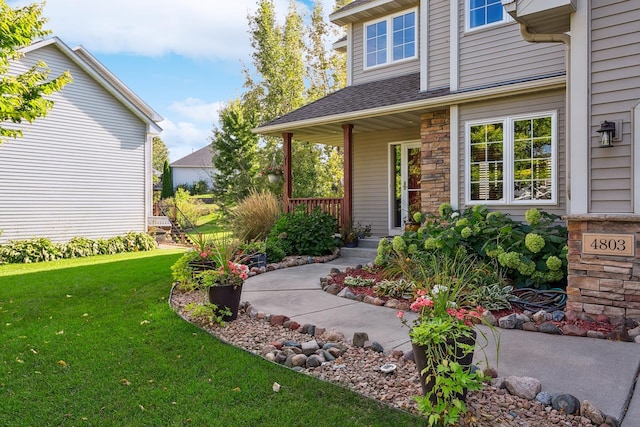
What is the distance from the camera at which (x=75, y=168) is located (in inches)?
461

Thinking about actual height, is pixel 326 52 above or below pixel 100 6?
above

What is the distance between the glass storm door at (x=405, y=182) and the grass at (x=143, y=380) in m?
6.21

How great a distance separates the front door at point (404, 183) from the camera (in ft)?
31.4

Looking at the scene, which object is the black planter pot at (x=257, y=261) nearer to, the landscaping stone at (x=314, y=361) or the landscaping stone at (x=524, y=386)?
the landscaping stone at (x=314, y=361)

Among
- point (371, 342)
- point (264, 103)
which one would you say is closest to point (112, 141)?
point (264, 103)

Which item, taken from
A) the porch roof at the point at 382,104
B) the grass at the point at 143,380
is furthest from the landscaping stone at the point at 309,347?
the porch roof at the point at 382,104

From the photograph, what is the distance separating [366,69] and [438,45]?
7.74ft

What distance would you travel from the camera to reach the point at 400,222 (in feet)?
32.9

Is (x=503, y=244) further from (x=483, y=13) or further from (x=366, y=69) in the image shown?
(x=366, y=69)

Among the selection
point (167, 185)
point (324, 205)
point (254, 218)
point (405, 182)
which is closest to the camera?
point (254, 218)

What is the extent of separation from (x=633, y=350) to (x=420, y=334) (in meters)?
2.17

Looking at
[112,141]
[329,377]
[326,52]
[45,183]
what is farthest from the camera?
[326,52]

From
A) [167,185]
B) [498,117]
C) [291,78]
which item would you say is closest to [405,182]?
[498,117]

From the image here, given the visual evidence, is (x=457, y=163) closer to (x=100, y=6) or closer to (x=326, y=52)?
(x=100, y=6)
